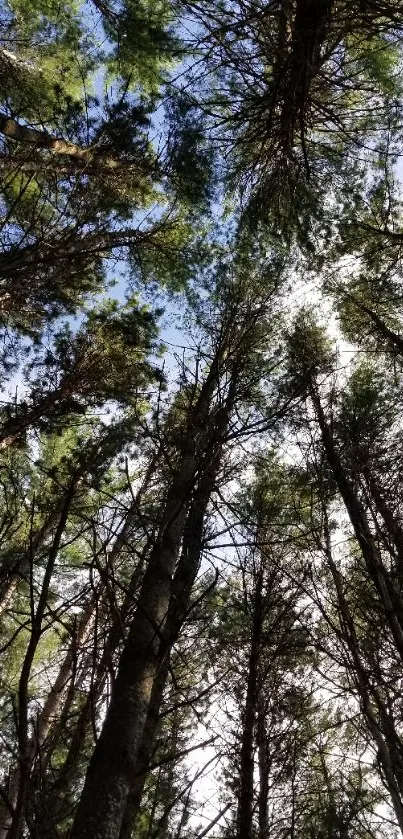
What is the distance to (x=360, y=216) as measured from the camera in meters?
9.21

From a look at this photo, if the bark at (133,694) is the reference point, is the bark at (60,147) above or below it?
above

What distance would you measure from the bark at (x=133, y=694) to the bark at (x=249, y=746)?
7.36 ft

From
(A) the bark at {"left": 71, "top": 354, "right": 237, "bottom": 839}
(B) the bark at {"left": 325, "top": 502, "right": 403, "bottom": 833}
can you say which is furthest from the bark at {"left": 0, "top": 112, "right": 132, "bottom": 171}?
(B) the bark at {"left": 325, "top": 502, "right": 403, "bottom": 833}

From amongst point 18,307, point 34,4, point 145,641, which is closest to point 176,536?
point 145,641

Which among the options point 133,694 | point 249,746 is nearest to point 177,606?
point 133,694

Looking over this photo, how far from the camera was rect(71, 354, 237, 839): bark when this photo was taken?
164 centimetres

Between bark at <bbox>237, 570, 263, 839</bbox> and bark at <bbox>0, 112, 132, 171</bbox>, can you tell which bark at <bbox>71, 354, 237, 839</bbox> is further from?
bark at <bbox>0, 112, 132, 171</bbox>

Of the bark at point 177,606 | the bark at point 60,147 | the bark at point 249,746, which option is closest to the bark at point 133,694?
the bark at point 177,606

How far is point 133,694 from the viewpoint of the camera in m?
1.95

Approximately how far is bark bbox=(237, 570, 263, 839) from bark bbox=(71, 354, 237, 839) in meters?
2.24

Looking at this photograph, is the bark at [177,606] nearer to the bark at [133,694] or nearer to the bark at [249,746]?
the bark at [133,694]

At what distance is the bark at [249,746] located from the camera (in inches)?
193

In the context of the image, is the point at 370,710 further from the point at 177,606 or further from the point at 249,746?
the point at 177,606

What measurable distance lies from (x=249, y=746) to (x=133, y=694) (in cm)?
430
